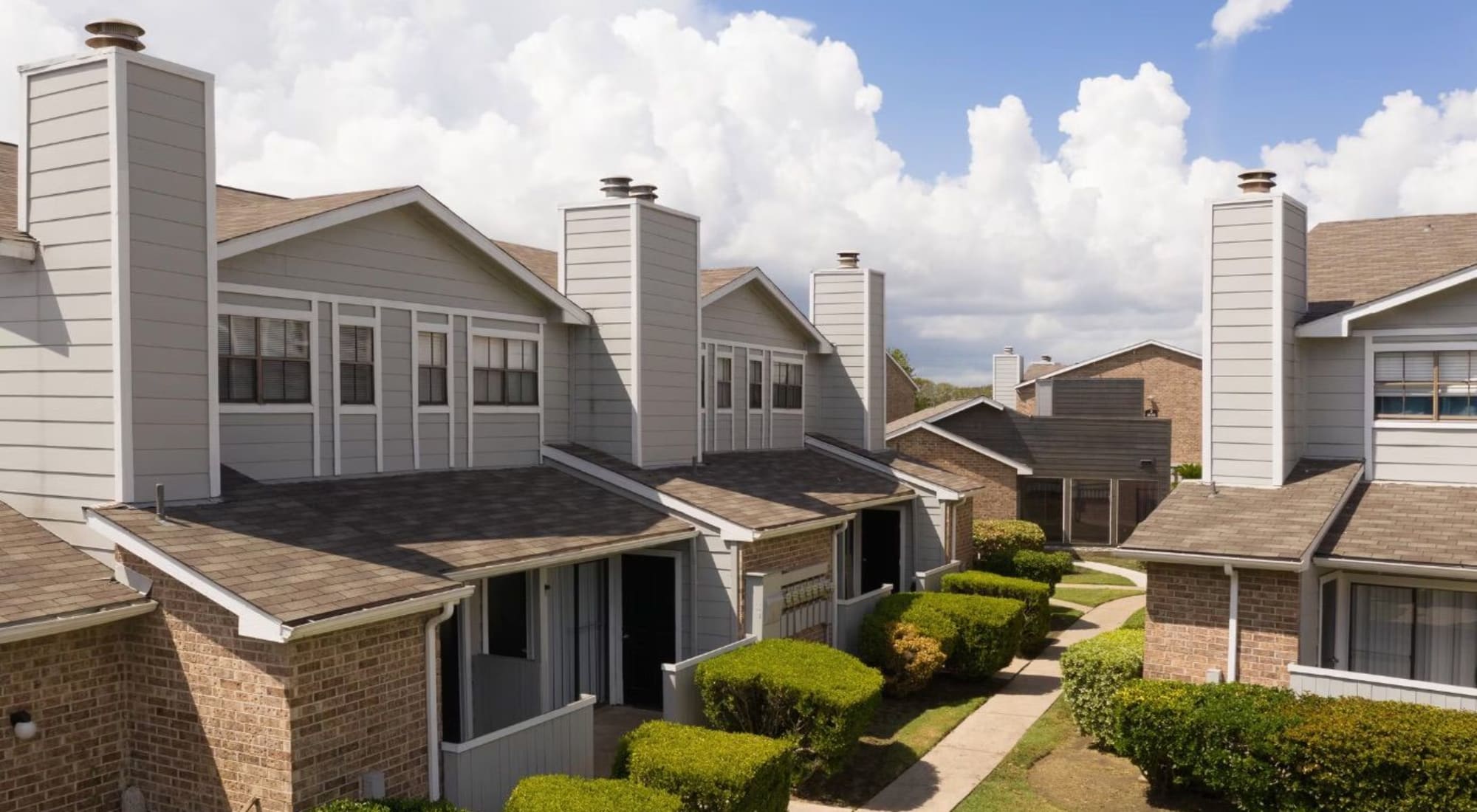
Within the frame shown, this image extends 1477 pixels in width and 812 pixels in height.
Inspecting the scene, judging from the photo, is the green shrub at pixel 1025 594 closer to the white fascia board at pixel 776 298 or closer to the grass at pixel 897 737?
the grass at pixel 897 737

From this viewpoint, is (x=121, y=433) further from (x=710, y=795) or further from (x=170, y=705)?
(x=710, y=795)

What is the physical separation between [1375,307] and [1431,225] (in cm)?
519

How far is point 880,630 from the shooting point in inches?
690

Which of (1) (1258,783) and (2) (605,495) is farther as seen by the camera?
(2) (605,495)

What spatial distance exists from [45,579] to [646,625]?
8220 millimetres

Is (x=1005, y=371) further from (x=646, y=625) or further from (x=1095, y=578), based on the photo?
(x=646, y=625)

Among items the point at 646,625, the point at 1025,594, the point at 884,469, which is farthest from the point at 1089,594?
the point at 646,625

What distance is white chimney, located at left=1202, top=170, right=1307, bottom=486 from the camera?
15586 millimetres

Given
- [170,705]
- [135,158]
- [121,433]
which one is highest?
[135,158]

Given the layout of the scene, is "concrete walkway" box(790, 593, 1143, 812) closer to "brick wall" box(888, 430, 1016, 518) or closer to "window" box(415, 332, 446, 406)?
"window" box(415, 332, 446, 406)

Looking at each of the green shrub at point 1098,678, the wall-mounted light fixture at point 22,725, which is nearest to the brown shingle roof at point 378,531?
the wall-mounted light fixture at point 22,725

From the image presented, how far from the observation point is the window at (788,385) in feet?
77.8

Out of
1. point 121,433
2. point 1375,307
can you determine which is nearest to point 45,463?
point 121,433

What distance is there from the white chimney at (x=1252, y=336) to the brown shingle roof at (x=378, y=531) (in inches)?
315
